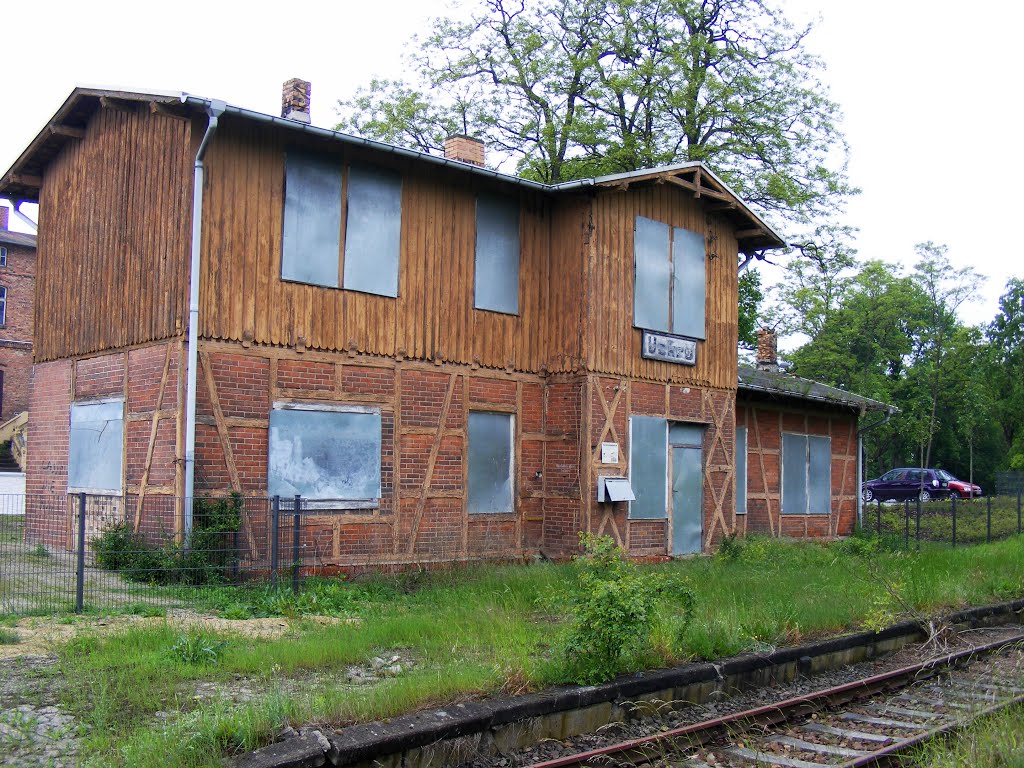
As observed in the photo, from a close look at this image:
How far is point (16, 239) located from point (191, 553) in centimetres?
3295

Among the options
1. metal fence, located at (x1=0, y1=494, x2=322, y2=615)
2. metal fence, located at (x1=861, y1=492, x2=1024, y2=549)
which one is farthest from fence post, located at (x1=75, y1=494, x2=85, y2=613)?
metal fence, located at (x1=861, y1=492, x2=1024, y2=549)

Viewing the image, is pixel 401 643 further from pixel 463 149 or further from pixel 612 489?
pixel 463 149

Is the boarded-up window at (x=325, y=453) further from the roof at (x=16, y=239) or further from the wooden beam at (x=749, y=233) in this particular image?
A: the roof at (x=16, y=239)

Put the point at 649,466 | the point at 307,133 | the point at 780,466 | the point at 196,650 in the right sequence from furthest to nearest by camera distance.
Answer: the point at 780,466
the point at 649,466
the point at 307,133
the point at 196,650

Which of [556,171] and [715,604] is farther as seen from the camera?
[556,171]

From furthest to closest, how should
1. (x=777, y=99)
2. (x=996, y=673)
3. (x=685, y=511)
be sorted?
1. (x=777, y=99)
2. (x=685, y=511)
3. (x=996, y=673)

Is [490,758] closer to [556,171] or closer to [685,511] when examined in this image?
[685,511]

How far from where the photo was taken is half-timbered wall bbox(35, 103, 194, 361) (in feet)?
42.4

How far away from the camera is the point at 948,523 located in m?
24.4

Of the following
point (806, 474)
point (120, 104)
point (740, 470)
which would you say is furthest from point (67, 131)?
point (806, 474)

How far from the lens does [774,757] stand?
22.8 ft

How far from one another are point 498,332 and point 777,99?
16871mm

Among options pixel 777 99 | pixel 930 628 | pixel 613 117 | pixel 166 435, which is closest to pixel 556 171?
pixel 613 117

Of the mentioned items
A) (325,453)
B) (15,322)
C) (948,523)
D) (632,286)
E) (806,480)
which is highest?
(15,322)
